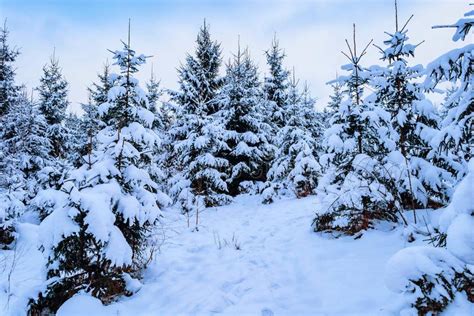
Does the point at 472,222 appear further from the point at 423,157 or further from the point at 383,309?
the point at 423,157

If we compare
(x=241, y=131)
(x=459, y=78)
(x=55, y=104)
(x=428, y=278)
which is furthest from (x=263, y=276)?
(x=55, y=104)

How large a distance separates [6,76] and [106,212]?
16.7m

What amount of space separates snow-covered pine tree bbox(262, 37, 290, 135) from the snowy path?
9.93 m

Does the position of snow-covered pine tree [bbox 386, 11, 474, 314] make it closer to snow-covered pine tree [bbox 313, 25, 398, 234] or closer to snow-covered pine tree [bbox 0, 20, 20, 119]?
snow-covered pine tree [bbox 313, 25, 398, 234]

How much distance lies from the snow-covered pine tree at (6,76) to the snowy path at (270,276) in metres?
14.2

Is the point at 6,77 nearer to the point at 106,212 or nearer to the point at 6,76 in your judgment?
the point at 6,76

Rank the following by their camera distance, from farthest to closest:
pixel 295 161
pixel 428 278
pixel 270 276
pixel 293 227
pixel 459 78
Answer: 1. pixel 295 161
2. pixel 293 227
3. pixel 270 276
4. pixel 459 78
5. pixel 428 278

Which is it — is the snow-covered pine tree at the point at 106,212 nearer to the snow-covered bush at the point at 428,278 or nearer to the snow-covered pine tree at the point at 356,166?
the snow-covered bush at the point at 428,278

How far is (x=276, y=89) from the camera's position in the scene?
15.9 meters

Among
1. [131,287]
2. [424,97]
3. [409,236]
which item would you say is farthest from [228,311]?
[424,97]

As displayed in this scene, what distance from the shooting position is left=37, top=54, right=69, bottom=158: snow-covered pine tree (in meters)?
14.8

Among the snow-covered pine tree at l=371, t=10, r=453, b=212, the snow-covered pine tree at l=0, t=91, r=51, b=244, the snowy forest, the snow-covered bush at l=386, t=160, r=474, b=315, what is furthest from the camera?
the snow-covered pine tree at l=0, t=91, r=51, b=244

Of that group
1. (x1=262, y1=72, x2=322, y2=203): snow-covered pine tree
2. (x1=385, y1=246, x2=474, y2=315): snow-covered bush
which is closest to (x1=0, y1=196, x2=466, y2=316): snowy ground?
(x1=385, y1=246, x2=474, y2=315): snow-covered bush

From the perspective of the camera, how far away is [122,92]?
5.03 meters
